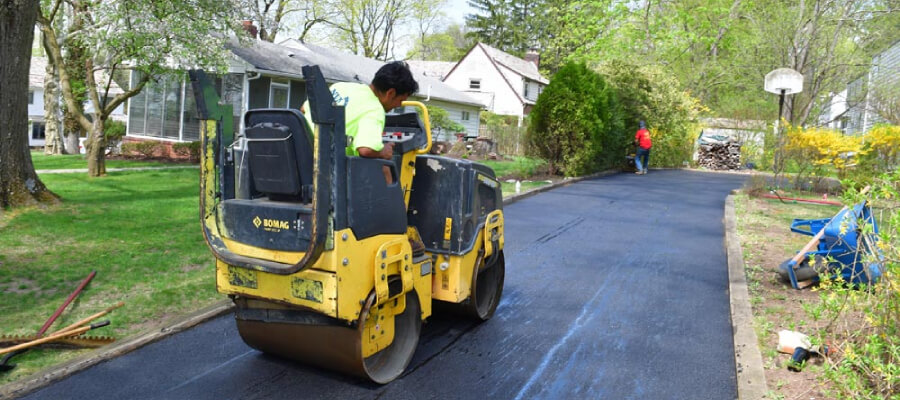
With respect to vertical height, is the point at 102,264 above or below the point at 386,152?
below

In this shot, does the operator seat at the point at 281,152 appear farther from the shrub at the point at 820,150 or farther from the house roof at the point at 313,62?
the shrub at the point at 820,150

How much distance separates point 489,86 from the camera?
44906mm

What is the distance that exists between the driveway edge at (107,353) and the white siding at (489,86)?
3971 centimetres

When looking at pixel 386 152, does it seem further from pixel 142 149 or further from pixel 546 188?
pixel 142 149

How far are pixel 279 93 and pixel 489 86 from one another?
24.7 metres

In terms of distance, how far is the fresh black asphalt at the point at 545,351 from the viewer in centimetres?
407

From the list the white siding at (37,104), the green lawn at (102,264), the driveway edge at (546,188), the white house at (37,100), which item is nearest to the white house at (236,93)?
the driveway edge at (546,188)

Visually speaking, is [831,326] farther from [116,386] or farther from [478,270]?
[116,386]

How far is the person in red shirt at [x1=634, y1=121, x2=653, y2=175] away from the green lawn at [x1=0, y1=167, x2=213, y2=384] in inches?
552

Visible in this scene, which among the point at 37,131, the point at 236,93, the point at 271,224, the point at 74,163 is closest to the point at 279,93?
the point at 236,93

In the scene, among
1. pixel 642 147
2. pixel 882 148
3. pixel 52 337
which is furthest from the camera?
pixel 642 147

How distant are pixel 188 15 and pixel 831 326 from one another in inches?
513

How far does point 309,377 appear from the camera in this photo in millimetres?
4211

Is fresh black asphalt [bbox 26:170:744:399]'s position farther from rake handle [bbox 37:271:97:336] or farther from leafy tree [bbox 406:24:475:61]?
leafy tree [bbox 406:24:475:61]
